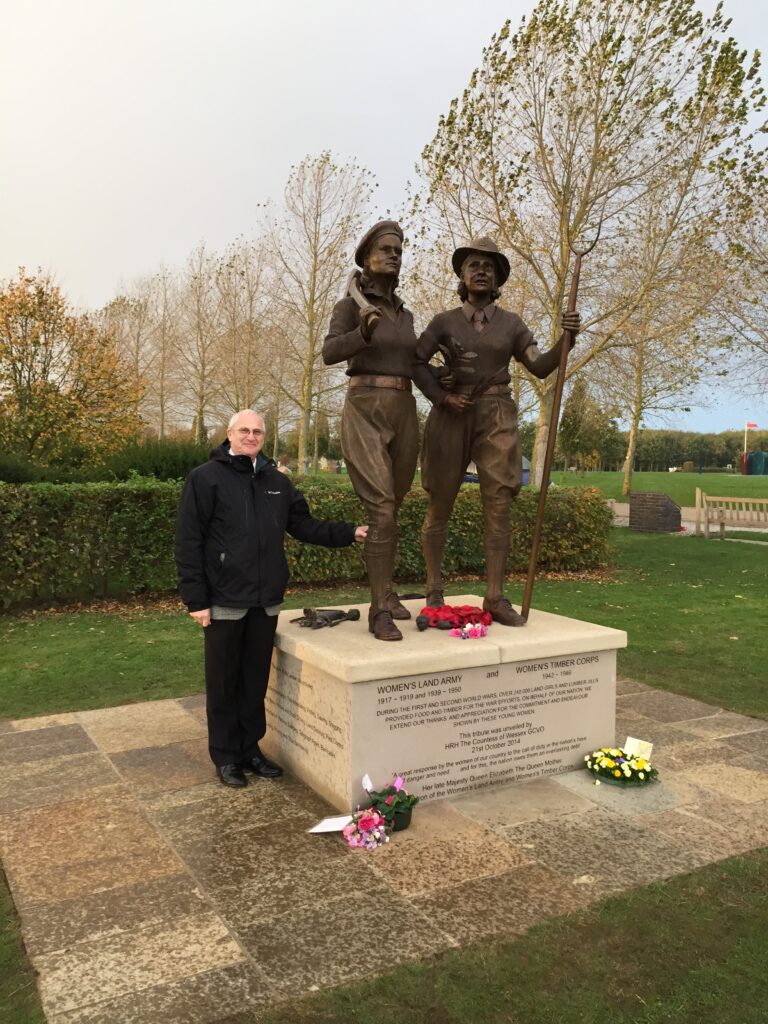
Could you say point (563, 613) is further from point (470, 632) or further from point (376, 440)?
point (376, 440)

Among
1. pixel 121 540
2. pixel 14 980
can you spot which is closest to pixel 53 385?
pixel 121 540

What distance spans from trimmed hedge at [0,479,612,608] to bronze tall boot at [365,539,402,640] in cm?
595

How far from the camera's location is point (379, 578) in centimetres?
445

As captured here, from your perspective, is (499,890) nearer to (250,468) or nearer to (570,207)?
(250,468)

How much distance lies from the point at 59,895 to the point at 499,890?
5.74 ft

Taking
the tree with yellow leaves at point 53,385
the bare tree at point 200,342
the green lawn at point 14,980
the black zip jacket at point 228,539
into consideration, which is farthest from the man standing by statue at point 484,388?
the bare tree at point 200,342

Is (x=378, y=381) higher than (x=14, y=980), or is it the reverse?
(x=378, y=381)

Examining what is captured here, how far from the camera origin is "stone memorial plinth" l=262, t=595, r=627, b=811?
154 inches

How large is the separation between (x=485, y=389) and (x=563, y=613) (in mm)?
5264

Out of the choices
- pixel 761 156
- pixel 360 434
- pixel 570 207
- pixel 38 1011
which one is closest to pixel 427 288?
pixel 570 207

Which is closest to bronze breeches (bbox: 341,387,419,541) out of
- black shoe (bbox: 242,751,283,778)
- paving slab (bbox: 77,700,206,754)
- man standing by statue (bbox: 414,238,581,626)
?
man standing by statue (bbox: 414,238,581,626)

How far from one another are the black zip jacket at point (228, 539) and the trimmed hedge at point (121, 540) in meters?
5.82

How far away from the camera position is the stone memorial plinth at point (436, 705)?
391cm

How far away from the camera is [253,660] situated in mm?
4301
